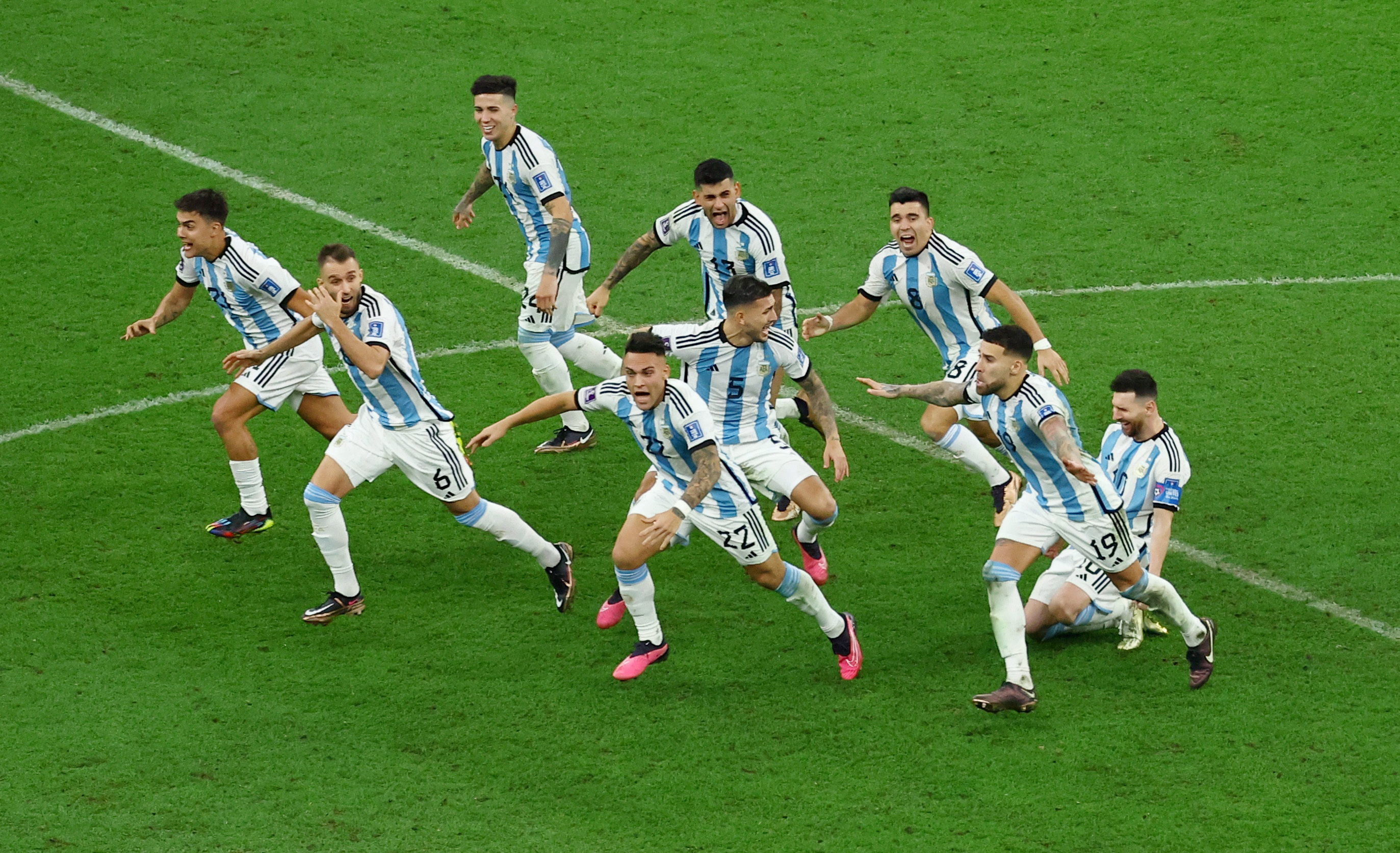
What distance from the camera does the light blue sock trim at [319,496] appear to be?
8.91 metres

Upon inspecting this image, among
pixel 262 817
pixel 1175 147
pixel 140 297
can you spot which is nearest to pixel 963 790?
pixel 262 817

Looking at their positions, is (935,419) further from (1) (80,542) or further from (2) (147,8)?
(2) (147,8)

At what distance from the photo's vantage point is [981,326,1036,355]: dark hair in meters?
7.80

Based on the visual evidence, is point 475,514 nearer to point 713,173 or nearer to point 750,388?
point 750,388

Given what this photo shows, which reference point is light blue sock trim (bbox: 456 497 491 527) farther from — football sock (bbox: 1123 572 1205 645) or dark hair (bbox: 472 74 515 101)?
football sock (bbox: 1123 572 1205 645)

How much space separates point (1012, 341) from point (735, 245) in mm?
2666

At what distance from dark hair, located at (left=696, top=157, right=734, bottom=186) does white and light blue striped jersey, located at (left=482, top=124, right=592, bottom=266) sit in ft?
3.67

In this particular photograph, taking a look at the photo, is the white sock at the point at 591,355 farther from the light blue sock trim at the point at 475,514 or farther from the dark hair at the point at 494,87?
the light blue sock trim at the point at 475,514

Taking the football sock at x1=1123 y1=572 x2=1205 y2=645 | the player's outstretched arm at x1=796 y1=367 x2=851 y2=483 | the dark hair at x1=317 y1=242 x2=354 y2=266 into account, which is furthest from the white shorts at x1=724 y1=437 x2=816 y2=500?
the dark hair at x1=317 y1=242 x2=354 y2=266

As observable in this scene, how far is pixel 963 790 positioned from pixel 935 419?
3.28 m

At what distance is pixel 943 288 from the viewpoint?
9859 millimetres

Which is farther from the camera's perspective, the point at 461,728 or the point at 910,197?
the point at 910,197

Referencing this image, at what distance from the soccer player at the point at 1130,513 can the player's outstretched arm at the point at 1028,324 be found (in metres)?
0.83

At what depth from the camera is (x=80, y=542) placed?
9.92 meters
